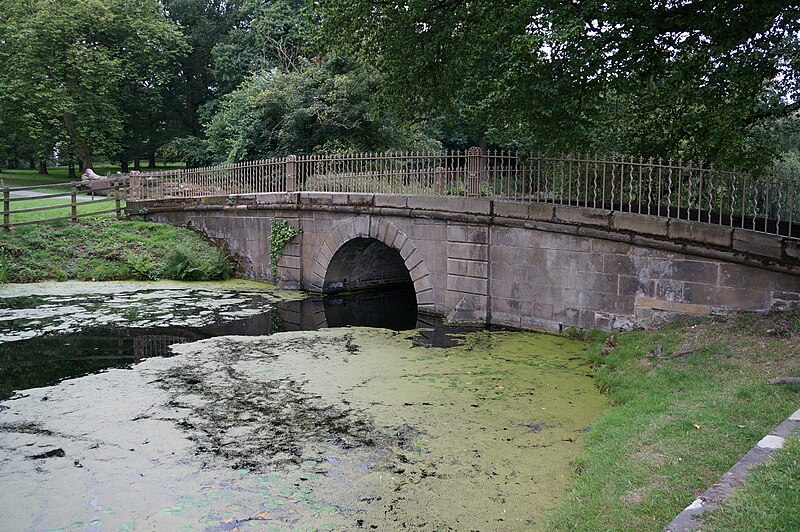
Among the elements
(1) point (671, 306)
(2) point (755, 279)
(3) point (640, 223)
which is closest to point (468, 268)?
(3) point (640, 223)

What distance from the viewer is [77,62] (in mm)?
31031

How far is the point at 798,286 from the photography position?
8.77 metres

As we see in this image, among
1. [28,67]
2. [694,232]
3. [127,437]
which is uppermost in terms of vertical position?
[28,67]

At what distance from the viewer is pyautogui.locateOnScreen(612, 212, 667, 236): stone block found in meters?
10.0

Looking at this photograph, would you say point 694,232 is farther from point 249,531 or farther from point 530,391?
point 249,531

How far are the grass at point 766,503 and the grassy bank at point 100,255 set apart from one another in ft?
49.5

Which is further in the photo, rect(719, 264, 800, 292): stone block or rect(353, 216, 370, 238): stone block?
rect(353, 216, 370, 238): stone block

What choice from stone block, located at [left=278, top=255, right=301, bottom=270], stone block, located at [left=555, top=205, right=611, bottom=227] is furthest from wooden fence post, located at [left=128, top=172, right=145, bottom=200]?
stone block, located at [left=555, top=205, right=611, bottom=227]

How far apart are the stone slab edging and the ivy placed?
12.7 metres

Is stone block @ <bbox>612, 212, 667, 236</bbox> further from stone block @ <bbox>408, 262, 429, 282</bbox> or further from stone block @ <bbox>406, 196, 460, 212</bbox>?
stone block @ <bbox>408, 262, 429, 282</bbox>

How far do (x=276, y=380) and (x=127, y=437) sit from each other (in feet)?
7.36

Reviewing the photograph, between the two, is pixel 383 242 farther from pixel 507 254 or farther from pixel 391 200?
pixel 507 254

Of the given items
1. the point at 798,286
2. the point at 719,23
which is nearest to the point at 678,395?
the point at 798,286

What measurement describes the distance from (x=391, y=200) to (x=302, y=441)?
25.6ft
